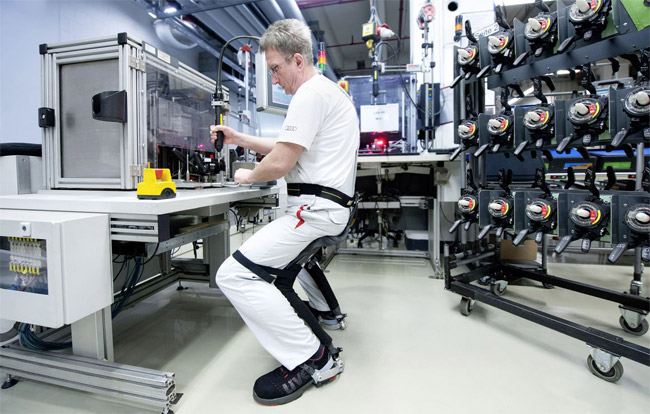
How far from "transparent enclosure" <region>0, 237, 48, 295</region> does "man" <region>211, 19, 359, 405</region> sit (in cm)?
48

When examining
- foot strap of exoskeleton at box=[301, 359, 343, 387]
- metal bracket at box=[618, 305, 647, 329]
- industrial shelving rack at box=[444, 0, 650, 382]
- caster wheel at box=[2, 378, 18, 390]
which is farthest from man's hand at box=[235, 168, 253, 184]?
metal bracket at box=[618, 305, 647, 329]

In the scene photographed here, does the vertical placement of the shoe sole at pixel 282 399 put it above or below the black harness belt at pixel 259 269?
below

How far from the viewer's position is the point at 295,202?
125 centimetres

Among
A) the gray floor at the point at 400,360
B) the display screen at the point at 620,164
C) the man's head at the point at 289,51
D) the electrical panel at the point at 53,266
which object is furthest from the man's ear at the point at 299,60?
the display screen at the point at 620,164

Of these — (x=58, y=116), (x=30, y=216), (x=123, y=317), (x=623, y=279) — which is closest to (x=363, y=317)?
(x=123, y=317)

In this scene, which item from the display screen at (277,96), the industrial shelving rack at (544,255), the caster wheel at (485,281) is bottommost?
the caster wheel at (485,281)

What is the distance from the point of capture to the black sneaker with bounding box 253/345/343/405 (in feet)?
3.64

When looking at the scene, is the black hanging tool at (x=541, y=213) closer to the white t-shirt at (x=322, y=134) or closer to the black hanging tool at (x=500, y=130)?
the black hanging tool at (x=500, y=130)

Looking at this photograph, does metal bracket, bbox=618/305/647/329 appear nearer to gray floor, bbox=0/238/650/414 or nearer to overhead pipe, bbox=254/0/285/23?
gray floor, bbox=0/238/650/414

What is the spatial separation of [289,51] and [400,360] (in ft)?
4.38

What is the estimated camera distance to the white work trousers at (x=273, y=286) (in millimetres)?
1098

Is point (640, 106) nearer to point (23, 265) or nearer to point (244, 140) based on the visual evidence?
point (244, 140)

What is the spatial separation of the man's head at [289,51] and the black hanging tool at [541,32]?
112 cm

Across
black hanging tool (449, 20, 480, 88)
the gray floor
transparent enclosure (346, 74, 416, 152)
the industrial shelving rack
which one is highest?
transparent enclosure (346, 74, 416, 152)
